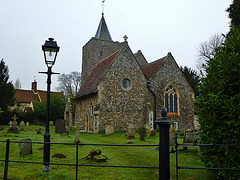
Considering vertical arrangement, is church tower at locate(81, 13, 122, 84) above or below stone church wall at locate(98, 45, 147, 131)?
above

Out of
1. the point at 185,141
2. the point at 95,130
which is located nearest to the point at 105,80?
the point at 95,130

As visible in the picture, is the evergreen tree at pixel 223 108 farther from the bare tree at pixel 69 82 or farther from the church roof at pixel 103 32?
the bare tree at pixel 69 82

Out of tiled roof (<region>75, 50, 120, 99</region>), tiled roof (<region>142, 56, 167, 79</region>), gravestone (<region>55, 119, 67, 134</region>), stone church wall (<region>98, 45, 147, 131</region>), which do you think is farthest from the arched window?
gravestone (<region>55, 119, 67, 134</region>)

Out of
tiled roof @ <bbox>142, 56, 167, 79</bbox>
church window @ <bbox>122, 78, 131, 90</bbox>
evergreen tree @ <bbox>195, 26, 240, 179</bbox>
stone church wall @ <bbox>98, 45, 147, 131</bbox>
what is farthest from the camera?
tiled roof @ <bbox>142, 56, 167, 79</bbox>

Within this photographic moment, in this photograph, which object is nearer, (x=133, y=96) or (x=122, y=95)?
(x=122, y=95)

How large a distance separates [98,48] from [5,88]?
1595 centimetres

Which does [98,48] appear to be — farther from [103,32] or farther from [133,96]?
[133,96]

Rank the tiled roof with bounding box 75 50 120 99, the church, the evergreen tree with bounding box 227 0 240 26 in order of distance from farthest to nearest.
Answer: the tiled roof with bounding box 75 50 120 99 < the church < the evergreen tree with bounding box 227 0 240 26

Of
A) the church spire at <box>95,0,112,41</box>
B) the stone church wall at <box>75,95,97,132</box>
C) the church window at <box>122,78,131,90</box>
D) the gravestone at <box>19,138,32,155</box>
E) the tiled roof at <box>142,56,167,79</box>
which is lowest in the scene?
the gravestone at <box>19,138,32,155</box>

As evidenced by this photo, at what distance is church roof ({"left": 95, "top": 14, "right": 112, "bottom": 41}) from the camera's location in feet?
108

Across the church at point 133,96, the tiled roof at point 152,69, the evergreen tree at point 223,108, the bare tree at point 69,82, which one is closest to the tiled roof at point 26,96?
the bare tree at point 69,82

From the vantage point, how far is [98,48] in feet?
101

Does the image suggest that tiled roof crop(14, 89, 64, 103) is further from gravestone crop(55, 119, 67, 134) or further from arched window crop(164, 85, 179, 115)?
arched window crop(164, 85, 179, 115)

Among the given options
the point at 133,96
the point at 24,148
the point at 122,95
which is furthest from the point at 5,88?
the point at 24,148
